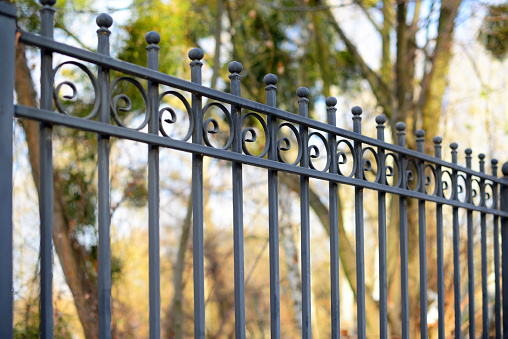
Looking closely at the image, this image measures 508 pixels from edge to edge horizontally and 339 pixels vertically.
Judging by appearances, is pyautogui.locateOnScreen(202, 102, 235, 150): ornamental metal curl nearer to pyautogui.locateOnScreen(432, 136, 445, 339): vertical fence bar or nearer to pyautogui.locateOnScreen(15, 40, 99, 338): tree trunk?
pyautogui.locateOnScreen(432, 136, 445, 339): vertical fence bar

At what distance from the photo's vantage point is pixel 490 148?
8672mm

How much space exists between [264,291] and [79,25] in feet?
27.2

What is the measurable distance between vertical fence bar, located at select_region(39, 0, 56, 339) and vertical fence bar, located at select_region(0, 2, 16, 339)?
0.29ft

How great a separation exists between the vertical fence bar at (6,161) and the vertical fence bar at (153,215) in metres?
0.41

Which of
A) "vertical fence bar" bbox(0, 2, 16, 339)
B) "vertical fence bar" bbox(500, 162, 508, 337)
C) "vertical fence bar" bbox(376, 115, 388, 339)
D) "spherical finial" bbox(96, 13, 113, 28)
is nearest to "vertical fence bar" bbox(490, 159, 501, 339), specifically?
"vertical fence bar" bbox(500, 162, 508, 337)

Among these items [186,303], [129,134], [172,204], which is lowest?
[186,303]

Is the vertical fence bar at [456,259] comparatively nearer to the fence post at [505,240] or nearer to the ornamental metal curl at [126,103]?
the fence post at [505,240]

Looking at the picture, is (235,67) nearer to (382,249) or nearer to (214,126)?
(214,126)

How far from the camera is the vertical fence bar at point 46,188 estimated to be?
137 centimetres

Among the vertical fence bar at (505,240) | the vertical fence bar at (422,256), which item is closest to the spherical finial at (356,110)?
the vertical fence bar at (422,256)

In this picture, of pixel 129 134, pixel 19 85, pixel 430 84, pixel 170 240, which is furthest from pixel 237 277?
pixel 170 240

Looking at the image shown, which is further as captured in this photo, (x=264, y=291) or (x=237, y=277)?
(x=264, y=291)

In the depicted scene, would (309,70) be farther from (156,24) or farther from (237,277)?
(237,277)

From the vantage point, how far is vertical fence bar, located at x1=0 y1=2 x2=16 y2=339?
4.17ft
